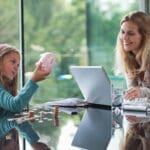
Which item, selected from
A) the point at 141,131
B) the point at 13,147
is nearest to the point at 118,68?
the point at 141,131

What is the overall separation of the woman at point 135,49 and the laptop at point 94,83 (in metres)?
0.20

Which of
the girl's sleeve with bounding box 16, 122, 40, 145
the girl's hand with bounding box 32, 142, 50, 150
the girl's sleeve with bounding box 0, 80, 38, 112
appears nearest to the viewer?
the girl's hand with bounding box 32, 142, 50, 150

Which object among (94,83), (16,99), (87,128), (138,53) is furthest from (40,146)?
(138,53)

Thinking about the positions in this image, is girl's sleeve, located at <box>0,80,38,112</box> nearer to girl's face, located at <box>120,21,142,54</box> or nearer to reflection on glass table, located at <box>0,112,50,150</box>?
reflection on glass table, located at <box>0,112,50,150</box>

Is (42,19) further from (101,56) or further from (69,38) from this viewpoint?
(101,56)

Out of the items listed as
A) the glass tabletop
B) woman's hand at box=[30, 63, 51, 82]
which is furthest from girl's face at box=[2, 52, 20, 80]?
the glass tabletop

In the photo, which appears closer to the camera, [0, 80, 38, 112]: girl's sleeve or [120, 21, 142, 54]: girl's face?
[0, 80, 38, 112]: girl's sleeve

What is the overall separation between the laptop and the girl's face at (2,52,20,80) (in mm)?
337

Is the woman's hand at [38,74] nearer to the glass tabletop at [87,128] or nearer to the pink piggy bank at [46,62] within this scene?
the pink piggy bank at [46,62]

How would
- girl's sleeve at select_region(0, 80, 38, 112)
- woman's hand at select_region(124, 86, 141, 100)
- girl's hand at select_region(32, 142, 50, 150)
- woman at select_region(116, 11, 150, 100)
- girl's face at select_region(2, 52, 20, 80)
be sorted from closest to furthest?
girl's hand at select_region(32, 142, 50, 150) → girl's sleeve at select_region(0, 80, 38, 112) → girl's face at select_region(2, 52, 20, 80) → woman's hand at select_region(124, 86, 141, 100) → woman at select_region(116, 11, 150, 100)

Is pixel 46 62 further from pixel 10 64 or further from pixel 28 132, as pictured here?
pixel 28 132

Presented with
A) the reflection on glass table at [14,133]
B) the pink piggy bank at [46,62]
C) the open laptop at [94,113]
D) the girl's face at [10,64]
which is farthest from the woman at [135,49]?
the reflection on glass table at [14,133]

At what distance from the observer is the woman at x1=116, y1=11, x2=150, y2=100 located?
6.60 ft

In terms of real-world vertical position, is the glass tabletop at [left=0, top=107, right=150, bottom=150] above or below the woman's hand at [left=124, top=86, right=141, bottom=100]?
below
